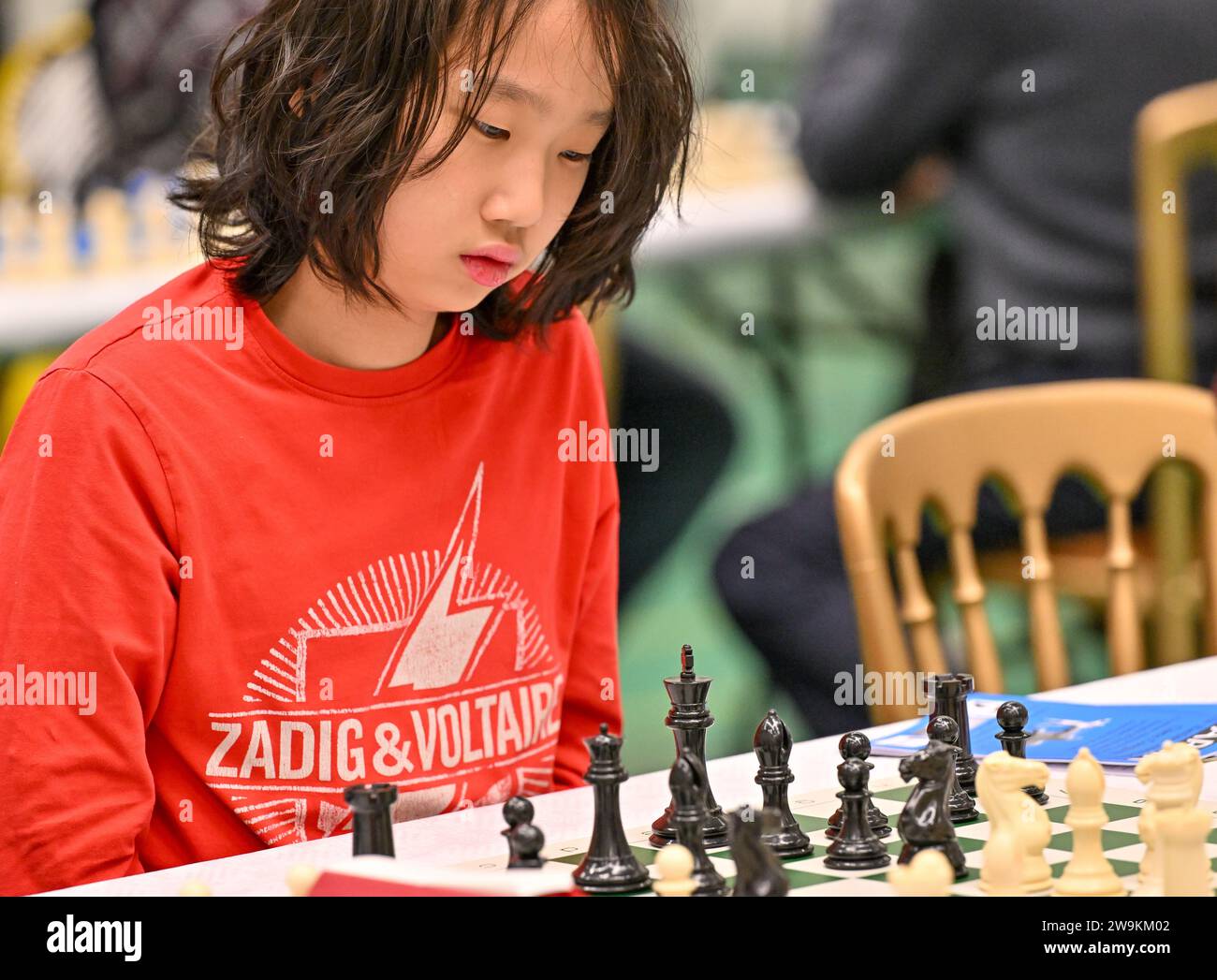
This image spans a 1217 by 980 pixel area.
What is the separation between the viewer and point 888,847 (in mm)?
1069

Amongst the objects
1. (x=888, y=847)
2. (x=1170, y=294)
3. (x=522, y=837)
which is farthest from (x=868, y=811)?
(x=1170, y=294)

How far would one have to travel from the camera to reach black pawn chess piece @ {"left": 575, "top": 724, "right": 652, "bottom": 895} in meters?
0.98

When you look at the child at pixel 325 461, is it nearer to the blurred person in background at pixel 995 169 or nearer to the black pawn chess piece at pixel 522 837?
the black pawn chess piece at pixel 522 837

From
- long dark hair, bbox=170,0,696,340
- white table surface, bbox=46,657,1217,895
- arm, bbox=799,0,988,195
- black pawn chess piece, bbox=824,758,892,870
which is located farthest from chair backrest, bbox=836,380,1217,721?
arm, bbox=799,0,988,195

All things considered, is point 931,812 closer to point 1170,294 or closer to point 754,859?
point 754,859

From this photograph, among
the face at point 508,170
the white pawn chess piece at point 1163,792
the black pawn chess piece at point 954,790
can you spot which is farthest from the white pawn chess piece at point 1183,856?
the face at point 508,170

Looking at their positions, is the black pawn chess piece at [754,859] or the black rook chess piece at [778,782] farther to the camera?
the black rook chess piece at [778,782]

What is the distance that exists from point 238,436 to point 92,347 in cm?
14

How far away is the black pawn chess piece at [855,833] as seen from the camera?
3.36 ft

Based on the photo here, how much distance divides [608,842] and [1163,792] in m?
0.32

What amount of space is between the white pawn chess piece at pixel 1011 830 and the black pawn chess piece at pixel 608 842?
0.20 meters

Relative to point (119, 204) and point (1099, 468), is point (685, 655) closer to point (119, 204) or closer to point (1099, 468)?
point (1099, 468)

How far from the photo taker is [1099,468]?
2008mm
